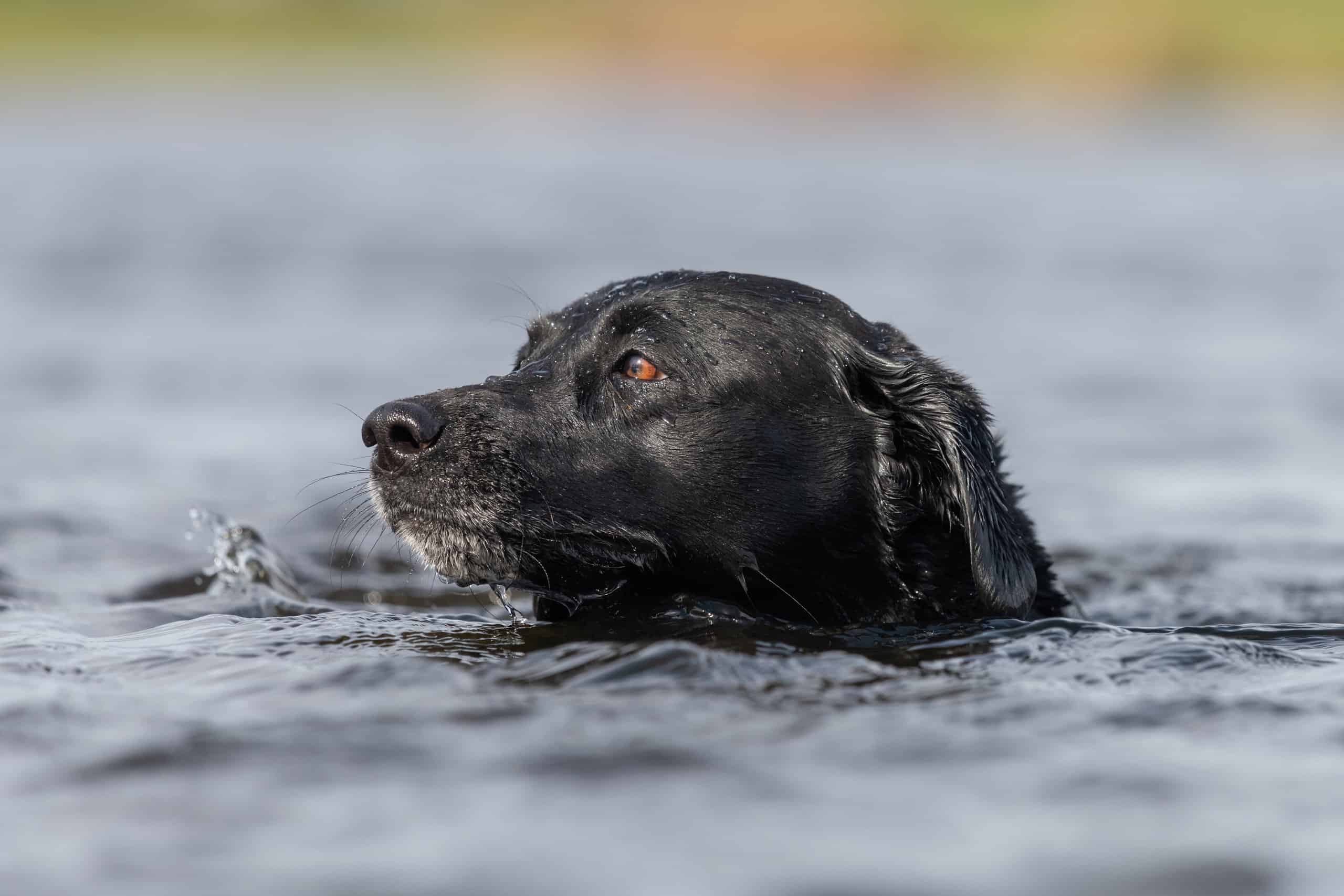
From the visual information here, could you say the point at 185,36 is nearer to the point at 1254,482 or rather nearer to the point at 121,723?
the point at 1254,482

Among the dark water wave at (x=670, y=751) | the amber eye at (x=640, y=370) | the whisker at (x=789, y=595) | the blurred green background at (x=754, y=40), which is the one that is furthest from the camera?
the blurred green background at (x=754, y=40)

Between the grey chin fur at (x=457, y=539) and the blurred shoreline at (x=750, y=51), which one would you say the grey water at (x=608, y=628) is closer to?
the grey chin fur at (x=457, y=539)

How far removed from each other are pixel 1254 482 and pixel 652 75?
149 ft

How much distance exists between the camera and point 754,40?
5391 centimetres

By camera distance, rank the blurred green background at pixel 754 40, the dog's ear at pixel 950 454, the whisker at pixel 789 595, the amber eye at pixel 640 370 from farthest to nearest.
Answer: the blurred green background at pixel 754 40
the amber eye at pixel 640 370
the whisker at pixel 789 595
the dog's ear at pixel 950 454

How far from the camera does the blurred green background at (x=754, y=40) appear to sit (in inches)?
1839

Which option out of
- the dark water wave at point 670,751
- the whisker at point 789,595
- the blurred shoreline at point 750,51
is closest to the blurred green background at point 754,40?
the blurred shoreline at point 750,51

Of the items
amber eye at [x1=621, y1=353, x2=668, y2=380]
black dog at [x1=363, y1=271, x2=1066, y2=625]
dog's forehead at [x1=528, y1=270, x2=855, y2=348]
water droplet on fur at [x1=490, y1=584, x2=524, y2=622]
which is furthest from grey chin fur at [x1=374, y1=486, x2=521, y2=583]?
dog's forehead at [x1=528, y1=270, x2=855, y2=348]

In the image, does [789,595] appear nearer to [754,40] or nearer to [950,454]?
[950,454]

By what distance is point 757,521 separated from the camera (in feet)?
14.9

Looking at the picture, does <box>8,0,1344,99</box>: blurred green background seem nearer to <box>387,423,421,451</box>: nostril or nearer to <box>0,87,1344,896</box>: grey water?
<box>0,87,1344,896</box>: grey water


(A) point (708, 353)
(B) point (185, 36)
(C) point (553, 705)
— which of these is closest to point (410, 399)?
(A) point (708, 353)

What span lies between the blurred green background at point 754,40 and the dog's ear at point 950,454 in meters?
41.1

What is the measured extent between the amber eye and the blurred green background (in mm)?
41575
